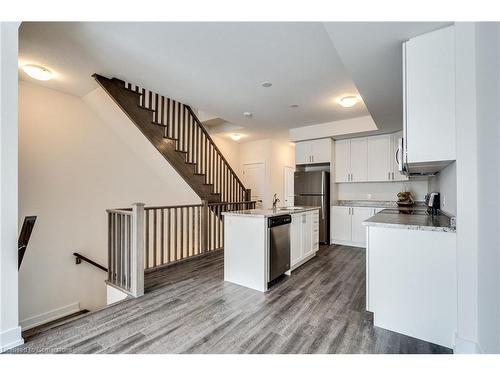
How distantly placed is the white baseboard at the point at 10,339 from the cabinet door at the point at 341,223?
4.95m

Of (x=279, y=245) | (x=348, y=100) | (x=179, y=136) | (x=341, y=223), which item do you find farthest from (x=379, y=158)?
(x=179, y=136)

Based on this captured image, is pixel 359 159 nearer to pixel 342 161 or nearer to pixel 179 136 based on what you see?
pixel 342 161

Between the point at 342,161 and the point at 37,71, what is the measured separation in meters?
5.30

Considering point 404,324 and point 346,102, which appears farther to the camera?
point 346,102

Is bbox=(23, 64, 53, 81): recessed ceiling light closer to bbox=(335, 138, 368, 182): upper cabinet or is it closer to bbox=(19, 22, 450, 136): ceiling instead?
bbox=(19, 22, 450, 136): ceiling

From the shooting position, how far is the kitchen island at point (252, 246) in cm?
281

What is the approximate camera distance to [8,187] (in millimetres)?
1688

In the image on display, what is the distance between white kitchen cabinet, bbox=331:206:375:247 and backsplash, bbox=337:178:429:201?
1.84ft

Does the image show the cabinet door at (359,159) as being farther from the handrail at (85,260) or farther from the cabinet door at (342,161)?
the handrail at (85,260)

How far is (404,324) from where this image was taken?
75.5 inches

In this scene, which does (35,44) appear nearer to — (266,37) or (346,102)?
(266,37)
